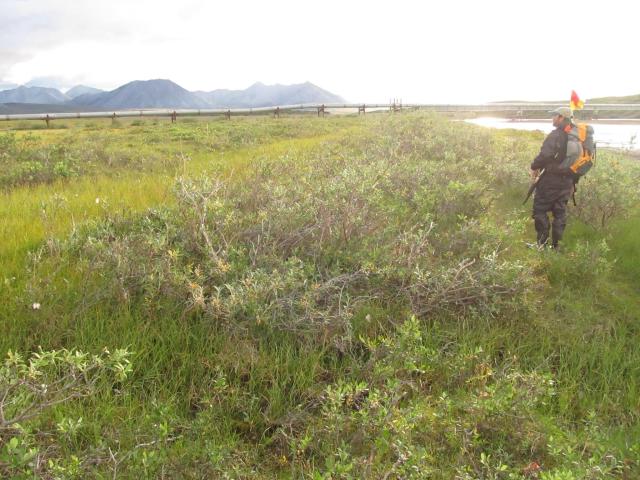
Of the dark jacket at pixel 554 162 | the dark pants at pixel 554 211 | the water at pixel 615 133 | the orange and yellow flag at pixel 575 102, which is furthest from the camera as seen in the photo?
the water at pixel 615 133

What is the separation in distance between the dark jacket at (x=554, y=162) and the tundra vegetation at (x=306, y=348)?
42.9 inches

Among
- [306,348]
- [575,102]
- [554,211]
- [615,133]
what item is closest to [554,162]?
[554,211]

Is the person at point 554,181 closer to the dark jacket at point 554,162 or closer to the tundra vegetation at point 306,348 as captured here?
the dark jacket at point 554,162

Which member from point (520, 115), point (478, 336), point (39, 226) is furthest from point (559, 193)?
point (520, 115)

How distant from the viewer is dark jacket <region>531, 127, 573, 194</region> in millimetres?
5742

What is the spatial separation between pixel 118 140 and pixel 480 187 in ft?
45.6

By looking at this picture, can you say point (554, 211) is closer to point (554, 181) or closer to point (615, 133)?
point (554, 181)

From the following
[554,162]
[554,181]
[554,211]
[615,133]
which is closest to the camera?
[554,162]

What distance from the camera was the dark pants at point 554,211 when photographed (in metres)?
5.95

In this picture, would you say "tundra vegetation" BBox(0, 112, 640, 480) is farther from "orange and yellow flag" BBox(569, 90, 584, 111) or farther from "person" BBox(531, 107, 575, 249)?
"orange and yellow flag" BBox(569, 90, 584, 111)

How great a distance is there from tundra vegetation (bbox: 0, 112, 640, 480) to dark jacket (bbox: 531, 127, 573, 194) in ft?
3.58

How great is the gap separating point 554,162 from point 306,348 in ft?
16.2

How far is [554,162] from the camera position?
19.2 ft

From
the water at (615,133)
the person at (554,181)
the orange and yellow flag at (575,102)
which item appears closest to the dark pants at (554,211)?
the person at (554,181)
